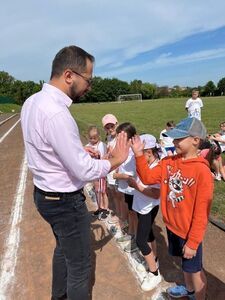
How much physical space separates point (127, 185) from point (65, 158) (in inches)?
83.5

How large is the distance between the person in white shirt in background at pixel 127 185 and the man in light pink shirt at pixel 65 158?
1.30 m

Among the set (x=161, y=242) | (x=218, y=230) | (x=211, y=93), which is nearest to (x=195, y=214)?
(x=161, y=242)

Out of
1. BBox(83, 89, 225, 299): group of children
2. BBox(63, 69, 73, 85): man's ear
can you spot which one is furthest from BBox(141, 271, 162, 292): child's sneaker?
BBox(63, 69, 73, 85): man's ear

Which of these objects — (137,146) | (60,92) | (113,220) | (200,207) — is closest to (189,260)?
(200,207)

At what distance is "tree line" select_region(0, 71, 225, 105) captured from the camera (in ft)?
327

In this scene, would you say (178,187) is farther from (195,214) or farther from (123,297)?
(123,297)

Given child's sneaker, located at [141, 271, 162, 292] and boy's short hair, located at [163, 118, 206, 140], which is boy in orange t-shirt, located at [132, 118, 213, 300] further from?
child's sneaker, located at [141, 271, 162, 292]

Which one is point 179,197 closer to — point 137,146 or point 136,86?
point 137,146

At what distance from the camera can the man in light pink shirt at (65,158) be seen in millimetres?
2473

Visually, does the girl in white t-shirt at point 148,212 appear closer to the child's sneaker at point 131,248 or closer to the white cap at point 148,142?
the white cap at point 148,142

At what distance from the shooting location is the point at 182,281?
3.73 m

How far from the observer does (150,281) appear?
3670 mm

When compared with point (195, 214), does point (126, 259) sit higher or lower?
lower

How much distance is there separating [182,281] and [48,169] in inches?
83.3
